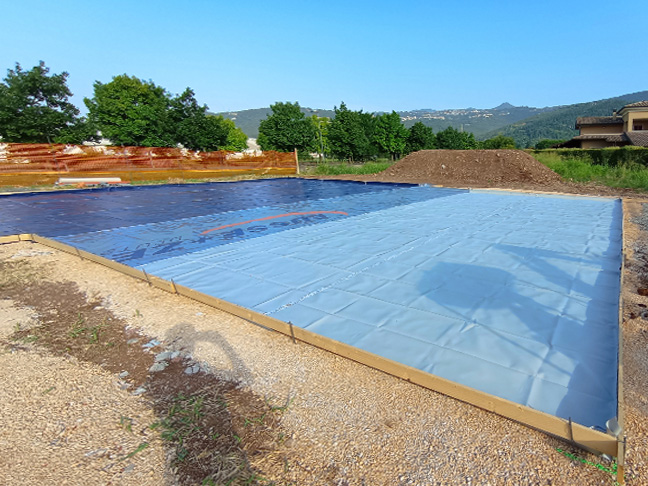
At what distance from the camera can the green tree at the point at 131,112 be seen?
71.6 feet

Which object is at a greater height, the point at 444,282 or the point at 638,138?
the point at 638,138

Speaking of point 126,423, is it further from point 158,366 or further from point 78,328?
point 78,328

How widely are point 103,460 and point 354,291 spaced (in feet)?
6.69

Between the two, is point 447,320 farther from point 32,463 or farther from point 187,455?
point 32,463

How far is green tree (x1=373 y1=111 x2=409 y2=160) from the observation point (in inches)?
1257

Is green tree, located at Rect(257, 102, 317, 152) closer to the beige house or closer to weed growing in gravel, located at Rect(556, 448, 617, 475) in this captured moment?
the beige house

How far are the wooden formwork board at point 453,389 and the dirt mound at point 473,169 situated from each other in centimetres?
1046

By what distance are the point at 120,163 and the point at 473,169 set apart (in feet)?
46.4

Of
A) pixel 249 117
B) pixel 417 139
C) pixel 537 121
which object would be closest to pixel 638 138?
pixel 417 139

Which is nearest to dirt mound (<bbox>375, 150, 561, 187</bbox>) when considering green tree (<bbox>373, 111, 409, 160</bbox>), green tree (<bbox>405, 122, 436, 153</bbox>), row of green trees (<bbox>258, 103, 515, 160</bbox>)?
row of green trees (<bbox>258, 103, 515, 160</bbox>)

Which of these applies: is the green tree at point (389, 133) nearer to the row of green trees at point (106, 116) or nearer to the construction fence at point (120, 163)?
the row of green trees at point (106, 116)

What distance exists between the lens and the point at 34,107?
20141 mm

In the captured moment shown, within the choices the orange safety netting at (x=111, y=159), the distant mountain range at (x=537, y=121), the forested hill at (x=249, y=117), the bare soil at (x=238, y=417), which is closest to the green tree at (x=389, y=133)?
the orange safety netting at (x=111, y=159)

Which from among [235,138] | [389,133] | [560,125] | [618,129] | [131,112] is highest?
[131,112]
